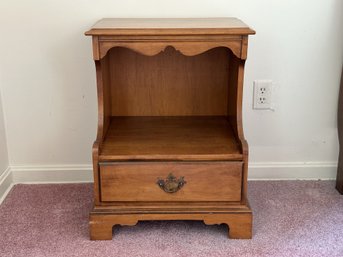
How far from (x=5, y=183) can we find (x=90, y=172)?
300 millimetres

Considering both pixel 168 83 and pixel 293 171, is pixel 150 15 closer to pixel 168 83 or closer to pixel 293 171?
pixel 168 83

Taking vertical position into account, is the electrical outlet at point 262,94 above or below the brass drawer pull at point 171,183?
above

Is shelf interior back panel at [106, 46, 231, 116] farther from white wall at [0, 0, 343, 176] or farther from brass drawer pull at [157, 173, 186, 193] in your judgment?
brass drawer pull at [157, 173, 186, 193]

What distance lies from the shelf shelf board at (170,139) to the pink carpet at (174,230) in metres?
0.25

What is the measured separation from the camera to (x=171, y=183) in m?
1.24

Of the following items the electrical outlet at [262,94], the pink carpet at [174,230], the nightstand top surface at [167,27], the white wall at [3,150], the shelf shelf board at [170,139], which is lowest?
the pink carpet at [174,230]

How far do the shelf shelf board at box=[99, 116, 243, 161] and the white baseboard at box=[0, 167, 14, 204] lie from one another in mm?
446

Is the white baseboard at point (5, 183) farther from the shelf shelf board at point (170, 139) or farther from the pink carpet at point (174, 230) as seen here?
the shelf shelf board at point (170, 139)

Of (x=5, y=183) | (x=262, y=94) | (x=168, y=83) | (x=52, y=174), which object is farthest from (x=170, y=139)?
(x=5, y=183)

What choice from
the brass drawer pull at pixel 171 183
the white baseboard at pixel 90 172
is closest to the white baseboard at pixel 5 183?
the white baseboard at pixel 90 172

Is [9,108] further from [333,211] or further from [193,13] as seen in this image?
[333,211]

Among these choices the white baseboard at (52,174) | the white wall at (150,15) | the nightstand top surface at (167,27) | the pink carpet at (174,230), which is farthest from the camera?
the white baseboard at (52,174)

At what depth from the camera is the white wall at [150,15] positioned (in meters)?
1.45

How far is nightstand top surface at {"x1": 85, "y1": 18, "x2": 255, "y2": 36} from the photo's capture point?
1123mm
